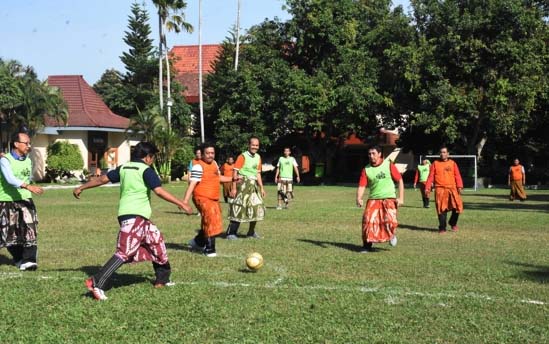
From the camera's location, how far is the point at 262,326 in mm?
5957

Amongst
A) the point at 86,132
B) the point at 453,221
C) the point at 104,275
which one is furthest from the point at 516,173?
the point at 86,132

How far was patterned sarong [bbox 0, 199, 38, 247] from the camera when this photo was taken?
8.78 metres

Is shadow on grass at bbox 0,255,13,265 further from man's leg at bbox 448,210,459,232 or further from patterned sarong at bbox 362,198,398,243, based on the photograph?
man's leg at bbox 448,210,459,232

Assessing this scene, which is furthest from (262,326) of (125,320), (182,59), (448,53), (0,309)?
(182,59)

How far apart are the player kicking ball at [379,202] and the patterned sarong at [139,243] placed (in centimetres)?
418

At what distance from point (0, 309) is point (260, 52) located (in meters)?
38.6

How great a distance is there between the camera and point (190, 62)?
68812 millimetres

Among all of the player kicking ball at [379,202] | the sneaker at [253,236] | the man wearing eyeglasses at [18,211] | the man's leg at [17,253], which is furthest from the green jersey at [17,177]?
the player kicking ball at [379,202]

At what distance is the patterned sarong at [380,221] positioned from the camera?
10.6 metres

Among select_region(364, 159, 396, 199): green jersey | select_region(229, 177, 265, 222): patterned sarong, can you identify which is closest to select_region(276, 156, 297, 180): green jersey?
select_region(229, 177, 265, 222): patterned sarong

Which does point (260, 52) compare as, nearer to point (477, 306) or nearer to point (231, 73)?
point (231, 73)

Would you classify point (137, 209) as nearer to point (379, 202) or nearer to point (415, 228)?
point (379, 202)

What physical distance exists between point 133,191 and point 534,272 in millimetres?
5392

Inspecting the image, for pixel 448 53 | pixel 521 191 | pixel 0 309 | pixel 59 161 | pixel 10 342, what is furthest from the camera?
pixel 59 161
